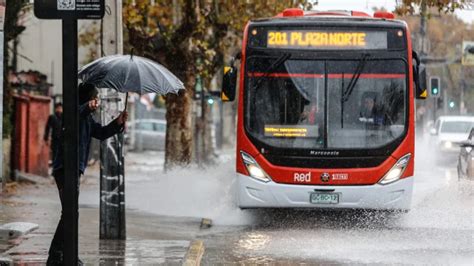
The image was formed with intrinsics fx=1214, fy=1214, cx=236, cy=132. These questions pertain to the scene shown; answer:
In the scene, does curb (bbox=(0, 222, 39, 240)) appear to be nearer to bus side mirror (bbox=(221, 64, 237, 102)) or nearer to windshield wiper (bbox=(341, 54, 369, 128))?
bus side mirror (bbox=(221, 64, 237, 102))

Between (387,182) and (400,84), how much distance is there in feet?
4.82

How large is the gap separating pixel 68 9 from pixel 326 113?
27.9 feet

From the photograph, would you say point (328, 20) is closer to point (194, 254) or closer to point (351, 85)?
point (351, 85)

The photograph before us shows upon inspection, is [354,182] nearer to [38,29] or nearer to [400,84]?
[400,84]

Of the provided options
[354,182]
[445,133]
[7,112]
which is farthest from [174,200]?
[445,133]

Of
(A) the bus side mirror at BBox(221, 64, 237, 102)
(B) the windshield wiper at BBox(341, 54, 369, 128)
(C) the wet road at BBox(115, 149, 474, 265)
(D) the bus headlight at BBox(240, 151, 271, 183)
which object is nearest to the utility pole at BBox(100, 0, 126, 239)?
(C) the wet road at BBox(115, 149, 474, 265)

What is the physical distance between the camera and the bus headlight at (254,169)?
1772 cm

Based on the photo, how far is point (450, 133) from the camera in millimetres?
40812

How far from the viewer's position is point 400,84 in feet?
58.6

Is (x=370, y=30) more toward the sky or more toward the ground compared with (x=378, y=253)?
more toward the sky

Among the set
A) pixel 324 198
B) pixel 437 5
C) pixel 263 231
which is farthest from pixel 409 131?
pixel 437 5

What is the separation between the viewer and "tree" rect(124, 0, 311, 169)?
99.1ft

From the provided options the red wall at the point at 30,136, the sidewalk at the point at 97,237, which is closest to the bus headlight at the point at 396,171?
the sidewalk at the point at 97,237

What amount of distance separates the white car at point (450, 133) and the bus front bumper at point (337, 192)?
22684mm
